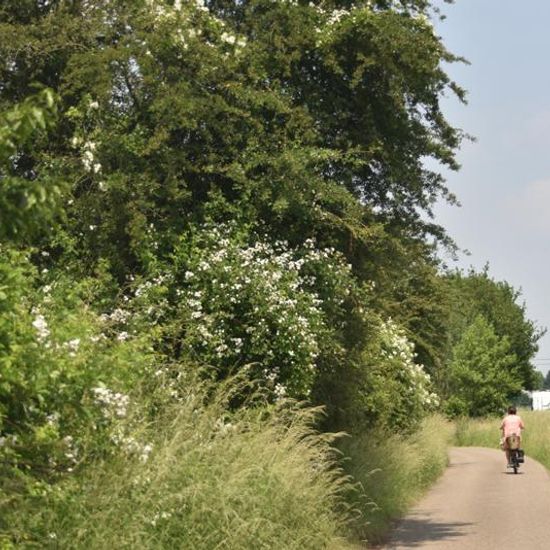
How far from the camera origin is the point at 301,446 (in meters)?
13.1

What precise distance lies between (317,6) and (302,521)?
8.97 meters

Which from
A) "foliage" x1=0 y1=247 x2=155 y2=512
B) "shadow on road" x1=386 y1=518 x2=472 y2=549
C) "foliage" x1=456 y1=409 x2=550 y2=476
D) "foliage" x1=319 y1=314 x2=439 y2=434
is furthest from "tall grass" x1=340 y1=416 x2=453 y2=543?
"foliage" x1=456 y1=409 x2=550 y2=476

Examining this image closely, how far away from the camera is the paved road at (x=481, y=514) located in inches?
Result: 648

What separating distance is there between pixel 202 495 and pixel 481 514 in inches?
468

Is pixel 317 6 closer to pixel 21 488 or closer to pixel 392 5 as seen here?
pixel 392 5

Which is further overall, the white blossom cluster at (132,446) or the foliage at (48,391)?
the white blossom cluster at (132,446)

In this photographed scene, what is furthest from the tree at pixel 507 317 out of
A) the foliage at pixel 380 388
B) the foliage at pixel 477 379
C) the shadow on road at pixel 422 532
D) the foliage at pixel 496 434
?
the shadow on road at pixel 422 532

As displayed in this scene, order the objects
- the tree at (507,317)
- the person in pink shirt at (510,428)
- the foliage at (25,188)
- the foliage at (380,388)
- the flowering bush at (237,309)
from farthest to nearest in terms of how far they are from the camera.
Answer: the tree at (507,317) → the person in pink shirt at (510,428) → the foliage at (380,388) → the flowering bush at (237,309) → the foliage at (25,188)

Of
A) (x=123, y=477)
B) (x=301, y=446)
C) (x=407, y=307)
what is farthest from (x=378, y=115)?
(x=407, y=307)

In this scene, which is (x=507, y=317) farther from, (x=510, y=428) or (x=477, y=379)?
(x=510, y=428)

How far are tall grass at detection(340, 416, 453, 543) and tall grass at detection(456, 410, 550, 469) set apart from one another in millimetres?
15765

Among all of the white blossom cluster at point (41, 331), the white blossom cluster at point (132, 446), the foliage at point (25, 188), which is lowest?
the white blossom cluster at point (132, 446)

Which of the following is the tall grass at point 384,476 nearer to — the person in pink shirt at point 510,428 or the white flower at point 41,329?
the person in pink shirt at point 510,428

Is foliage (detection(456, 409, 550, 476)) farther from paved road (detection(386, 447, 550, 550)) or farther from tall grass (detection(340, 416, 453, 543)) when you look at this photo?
tall grass (detection(340, 416, 453, 543))
